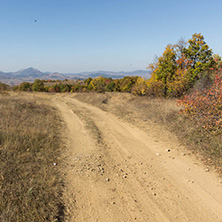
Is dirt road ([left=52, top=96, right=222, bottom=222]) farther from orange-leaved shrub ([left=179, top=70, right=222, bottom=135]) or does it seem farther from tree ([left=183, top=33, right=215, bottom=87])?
tree ([left=183, top=33, right=215, bottom=87])

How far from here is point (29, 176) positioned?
4.69 meters

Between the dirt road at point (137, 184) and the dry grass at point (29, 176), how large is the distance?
0.45 metres

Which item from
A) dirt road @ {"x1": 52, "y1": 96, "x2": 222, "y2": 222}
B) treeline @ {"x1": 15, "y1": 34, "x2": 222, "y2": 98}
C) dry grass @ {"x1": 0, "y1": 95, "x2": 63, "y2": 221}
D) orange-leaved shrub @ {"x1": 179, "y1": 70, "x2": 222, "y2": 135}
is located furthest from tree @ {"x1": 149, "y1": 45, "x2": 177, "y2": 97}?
dry grass @ {"x1": 0, "y1": 95, "x2": 63, "y2": 221}

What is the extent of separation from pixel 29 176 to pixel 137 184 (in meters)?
3.29

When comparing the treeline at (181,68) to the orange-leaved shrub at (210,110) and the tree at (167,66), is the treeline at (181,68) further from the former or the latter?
the orange-leaved shrub at (210,110)

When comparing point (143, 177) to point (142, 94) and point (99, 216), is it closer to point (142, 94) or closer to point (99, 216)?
point (99, 216)

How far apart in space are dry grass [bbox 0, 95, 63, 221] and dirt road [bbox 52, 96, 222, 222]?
0.45m

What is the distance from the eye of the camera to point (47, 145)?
6.89m

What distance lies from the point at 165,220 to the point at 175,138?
17.5 ft

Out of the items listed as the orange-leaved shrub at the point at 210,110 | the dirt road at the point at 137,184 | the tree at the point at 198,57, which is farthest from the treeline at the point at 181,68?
the dirt road at the point at 137,184

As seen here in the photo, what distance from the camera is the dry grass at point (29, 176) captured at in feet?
11.4

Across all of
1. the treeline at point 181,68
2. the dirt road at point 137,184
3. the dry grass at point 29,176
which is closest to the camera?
the dry grass at point 29,176

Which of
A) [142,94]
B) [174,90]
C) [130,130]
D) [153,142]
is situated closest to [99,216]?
[153,142]

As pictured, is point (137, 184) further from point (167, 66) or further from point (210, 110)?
point (167, 66)
